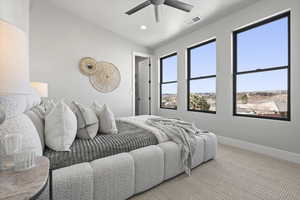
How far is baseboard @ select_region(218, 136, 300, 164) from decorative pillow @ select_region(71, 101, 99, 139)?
108 inches

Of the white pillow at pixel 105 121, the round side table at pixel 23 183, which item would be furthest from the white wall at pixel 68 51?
the round side table at pixel 23 183

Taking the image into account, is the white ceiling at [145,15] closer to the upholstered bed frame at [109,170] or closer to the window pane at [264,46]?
the window pane at [264,46]

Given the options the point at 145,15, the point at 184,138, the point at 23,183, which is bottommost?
the point at 184,138

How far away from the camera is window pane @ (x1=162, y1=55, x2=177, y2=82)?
4.64 m

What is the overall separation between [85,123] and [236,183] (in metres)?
1.84

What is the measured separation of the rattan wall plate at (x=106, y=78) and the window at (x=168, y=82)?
1.54 meters

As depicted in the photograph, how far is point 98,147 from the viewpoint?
4.64ft

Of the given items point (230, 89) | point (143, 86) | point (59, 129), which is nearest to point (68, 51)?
point (143, 86)

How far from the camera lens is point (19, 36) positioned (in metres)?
0.64

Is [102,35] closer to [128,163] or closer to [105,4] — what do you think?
[105,4]

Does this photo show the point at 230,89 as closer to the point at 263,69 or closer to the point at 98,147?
the point at 263,69

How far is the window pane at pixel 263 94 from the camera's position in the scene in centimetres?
247

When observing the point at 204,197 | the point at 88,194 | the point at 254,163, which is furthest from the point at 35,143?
the point at 254,163

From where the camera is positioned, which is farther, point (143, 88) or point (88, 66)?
point (143, 88)
